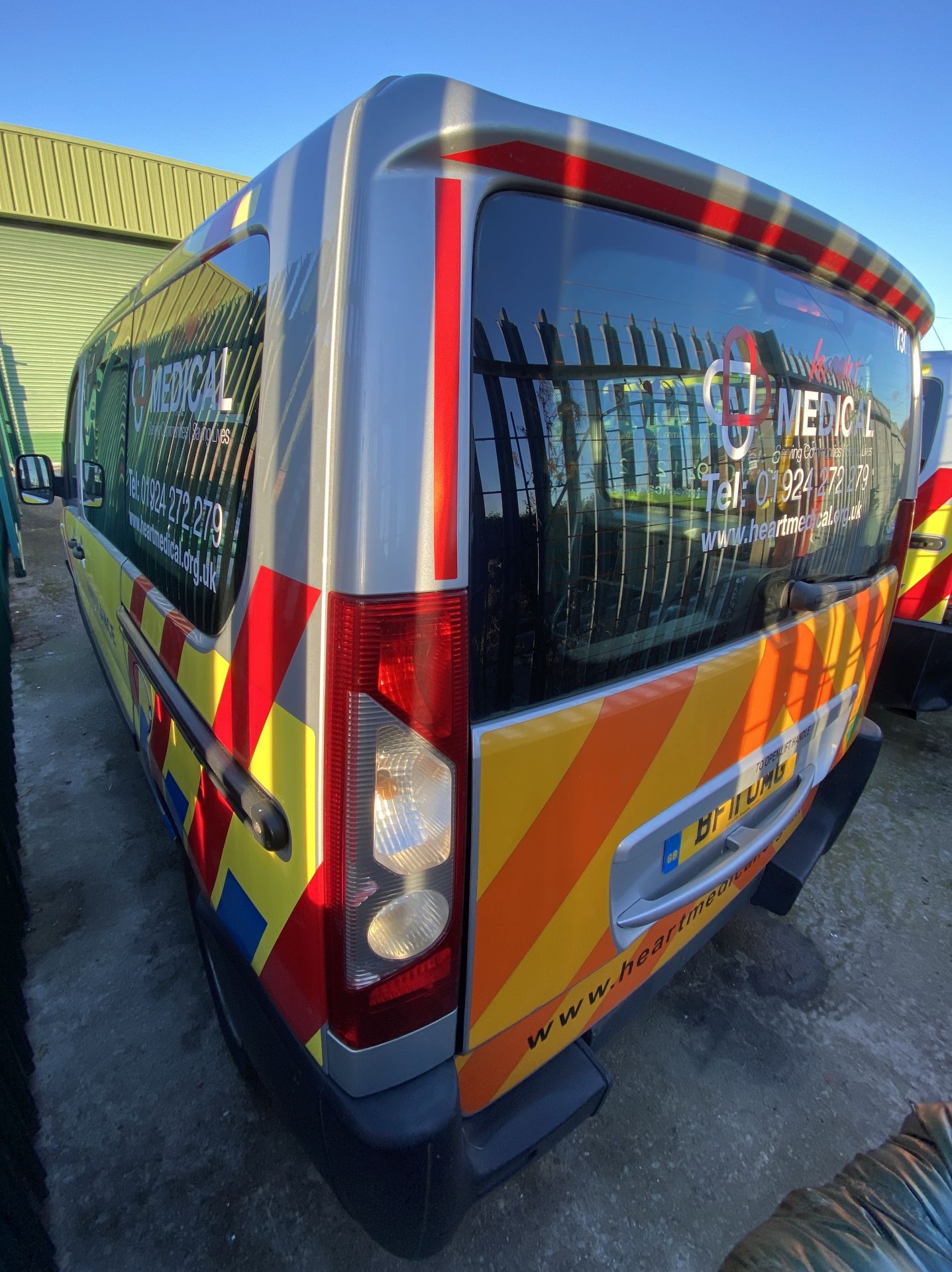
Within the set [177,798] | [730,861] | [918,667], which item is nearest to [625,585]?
[730,861]

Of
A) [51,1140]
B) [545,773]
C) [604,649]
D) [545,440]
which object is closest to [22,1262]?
[51,1140]

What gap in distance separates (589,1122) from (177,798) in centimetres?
147

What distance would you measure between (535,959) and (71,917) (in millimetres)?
2233

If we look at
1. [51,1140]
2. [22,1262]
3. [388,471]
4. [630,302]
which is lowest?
[51,1140]

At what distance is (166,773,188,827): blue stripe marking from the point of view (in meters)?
1.74

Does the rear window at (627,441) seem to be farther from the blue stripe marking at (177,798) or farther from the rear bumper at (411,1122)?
the blue stripe marking at (177,798)

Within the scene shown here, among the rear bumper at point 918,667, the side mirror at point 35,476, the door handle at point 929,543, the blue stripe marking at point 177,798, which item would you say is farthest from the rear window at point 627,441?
the side mirror at point 35,476

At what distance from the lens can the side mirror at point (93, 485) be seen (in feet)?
9.48

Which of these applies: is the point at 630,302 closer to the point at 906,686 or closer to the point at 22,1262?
the point at 22,1262

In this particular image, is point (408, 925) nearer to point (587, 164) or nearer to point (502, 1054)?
point (502, 1054)

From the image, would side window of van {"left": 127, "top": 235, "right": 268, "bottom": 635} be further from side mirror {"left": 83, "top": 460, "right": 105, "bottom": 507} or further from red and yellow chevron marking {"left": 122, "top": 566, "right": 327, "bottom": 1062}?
side mirror {"left": 83, "top": 460, "right": 105, "bottom": 507}

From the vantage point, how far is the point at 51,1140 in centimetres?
177

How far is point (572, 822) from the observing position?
115cm

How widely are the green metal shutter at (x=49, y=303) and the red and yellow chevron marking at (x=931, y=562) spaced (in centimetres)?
1277
